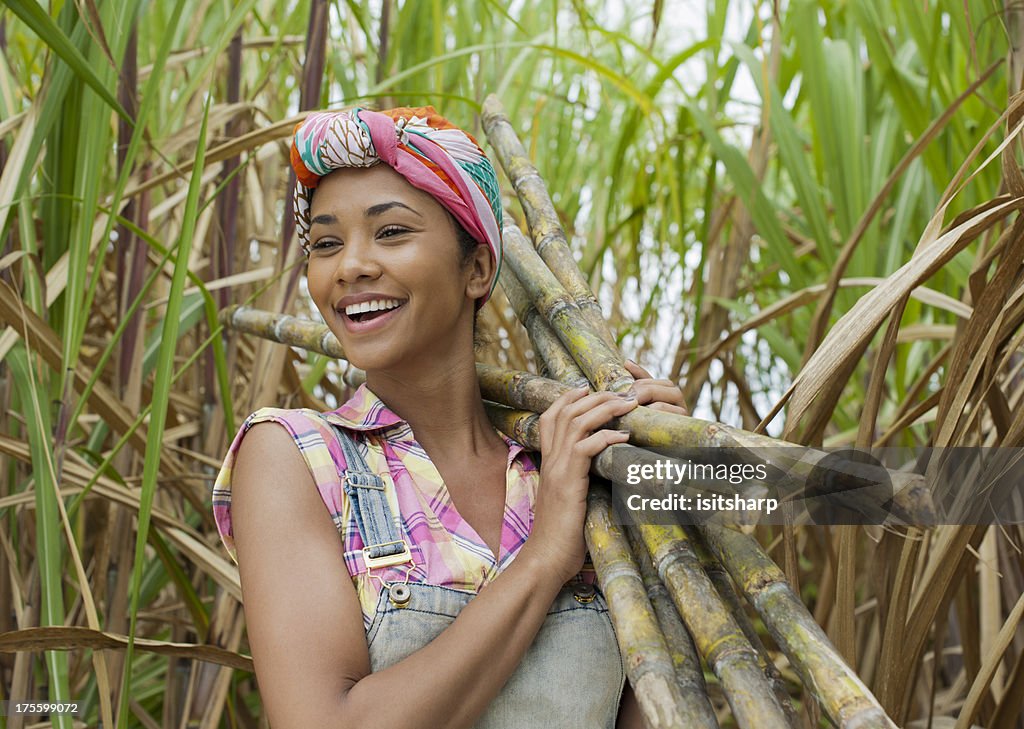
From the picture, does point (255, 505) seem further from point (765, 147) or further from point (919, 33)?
point (919, 33)

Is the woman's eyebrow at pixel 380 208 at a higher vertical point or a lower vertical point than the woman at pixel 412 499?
higher

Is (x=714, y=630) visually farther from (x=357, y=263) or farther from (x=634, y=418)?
(x=357, y=263)

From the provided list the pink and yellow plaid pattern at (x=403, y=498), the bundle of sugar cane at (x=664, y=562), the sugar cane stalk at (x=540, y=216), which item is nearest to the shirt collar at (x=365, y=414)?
the pink and yellow plaid pattern at (x=403, y=498)

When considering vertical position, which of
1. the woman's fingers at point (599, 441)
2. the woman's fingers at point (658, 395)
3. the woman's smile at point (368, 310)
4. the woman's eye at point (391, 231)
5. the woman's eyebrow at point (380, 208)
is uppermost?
the woman's eyebrow at point (380, 208)

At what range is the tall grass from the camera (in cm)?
90

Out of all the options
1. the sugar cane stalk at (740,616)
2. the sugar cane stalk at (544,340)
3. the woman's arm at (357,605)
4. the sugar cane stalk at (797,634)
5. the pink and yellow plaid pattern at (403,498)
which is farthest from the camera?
the sugar cane stalk at (544,340)

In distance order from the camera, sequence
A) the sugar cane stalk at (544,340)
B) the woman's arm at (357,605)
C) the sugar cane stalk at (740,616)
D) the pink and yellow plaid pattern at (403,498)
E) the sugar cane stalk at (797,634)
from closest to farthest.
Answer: the sugar cane stalk at (797,634), the sugar cane stalk at (740,616), the woman's arm at (357,605), the pink and yellow plaid pattern at (403,498), the sugar cane stalk at (544,340)

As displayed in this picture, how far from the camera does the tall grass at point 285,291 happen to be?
896mm

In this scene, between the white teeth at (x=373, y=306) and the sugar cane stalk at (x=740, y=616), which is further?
the white teeth at (x=373, y=306)

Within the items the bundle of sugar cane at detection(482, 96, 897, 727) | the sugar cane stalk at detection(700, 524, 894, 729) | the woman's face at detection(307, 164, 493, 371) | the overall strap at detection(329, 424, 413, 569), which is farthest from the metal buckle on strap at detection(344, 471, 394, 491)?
the sugar cane stalk at detection(700, 524, 894, 729)

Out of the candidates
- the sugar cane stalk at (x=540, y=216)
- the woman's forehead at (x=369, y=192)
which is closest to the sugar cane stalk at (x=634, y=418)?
the sugar cane stalk at (x=540, y=216)

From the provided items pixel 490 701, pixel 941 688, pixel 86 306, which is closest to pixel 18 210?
pixel 86 306

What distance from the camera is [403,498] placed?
980 millimetres

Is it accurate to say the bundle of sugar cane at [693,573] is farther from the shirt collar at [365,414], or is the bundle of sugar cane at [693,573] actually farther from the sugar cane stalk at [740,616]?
the shirt collar at [365,414]
